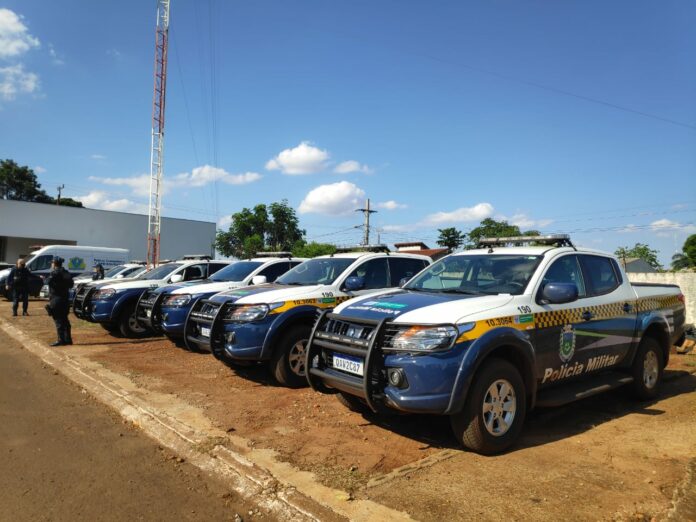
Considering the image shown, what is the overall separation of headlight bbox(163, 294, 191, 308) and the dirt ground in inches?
79.1

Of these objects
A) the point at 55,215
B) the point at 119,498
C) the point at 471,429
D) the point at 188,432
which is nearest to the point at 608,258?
the point at 471,429

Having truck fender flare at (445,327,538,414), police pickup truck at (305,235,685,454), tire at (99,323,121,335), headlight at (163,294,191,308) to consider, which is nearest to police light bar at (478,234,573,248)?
police pickup truck at (305,235,685,454)

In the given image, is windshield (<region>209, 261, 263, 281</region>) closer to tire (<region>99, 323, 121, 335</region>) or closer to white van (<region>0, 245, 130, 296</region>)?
tire (<region>99, 323, 121, 335</region>)

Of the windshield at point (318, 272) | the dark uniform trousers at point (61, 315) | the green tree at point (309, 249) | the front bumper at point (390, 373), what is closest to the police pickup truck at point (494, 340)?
the front bumper at point (390, 373)

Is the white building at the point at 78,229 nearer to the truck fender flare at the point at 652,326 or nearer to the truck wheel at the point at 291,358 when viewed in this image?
the truck wheel at the point at 291,358

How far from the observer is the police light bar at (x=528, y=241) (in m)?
5.44

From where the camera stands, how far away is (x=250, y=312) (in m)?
6.21

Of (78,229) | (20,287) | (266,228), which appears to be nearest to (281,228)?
(266,228)

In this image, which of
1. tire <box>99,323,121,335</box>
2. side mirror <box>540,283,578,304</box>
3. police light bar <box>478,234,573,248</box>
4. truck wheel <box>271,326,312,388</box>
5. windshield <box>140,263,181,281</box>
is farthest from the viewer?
windshield <box>140,263,181,281</box>

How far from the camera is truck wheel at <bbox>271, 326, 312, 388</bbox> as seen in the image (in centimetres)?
615

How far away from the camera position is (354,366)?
4.23 meters

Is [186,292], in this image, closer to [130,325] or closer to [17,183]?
[130,325]

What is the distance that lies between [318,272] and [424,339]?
3.77 metres

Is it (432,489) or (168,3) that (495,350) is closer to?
(432,489)
